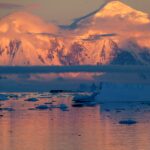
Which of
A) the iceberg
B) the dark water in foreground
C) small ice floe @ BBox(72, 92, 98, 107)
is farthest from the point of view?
small ice floe @ BBox(72, 92, 98, 107)

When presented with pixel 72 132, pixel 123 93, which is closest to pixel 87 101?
pixel 123 93

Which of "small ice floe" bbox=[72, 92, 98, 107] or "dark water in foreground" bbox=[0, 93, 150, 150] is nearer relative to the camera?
"dark water in foreground" bbox=[0, 93, 150, 150]

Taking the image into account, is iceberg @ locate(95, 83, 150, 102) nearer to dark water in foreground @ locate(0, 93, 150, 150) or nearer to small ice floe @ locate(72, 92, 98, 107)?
small ice floe @ locate(72, 92, 98, 107)

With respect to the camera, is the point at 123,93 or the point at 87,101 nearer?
the point at 123,93

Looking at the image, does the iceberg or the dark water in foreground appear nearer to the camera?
the dark water in foreground

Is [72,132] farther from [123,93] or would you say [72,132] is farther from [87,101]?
[87,101]

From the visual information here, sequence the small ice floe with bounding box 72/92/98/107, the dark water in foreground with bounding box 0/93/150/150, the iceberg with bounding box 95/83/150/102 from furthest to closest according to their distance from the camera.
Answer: the small ice floe with bounding box 72/92/98/107 → the iceberg with bounding box 95/83/150/102 → the dark water in foreground with bounding box 0/93/150/150

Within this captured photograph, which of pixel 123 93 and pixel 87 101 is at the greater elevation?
pixel 123 93

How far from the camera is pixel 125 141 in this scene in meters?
31.1

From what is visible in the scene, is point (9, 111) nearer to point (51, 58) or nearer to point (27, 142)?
point (27, 142)

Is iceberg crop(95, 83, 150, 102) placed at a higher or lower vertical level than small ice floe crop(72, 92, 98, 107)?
higher

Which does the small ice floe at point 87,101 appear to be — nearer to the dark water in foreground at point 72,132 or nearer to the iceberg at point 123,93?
the iceberg at point 123,93

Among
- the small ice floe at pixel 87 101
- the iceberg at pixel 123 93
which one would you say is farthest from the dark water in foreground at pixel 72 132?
the small ice floe at pixel 87 101

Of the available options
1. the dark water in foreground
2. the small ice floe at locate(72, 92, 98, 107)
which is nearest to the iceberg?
the small ice floe at locate(72, 92, 98, 107)
